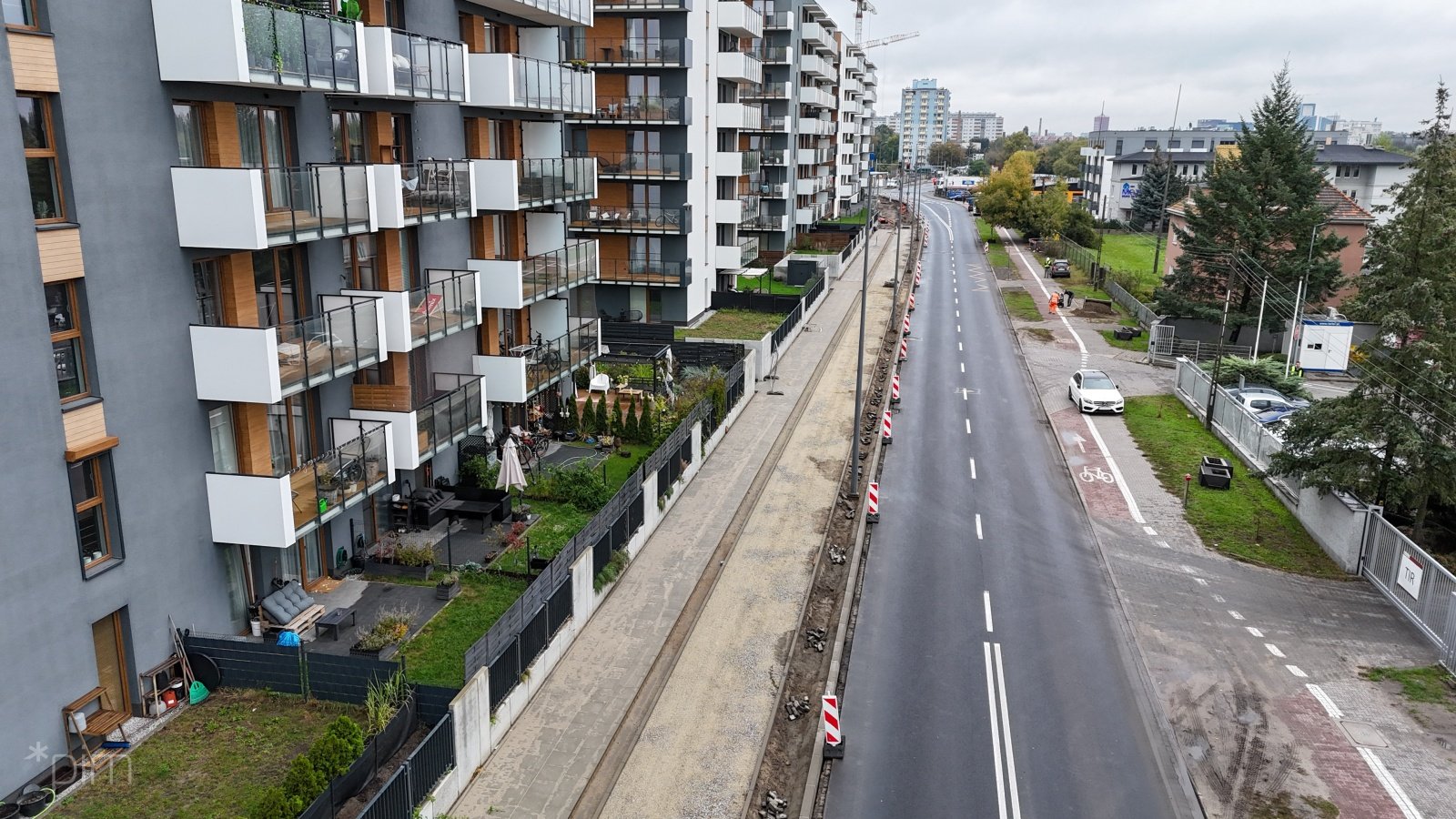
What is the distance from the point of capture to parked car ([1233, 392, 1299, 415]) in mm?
35781

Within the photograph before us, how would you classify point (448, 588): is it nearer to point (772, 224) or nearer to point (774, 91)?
point (772, 224)

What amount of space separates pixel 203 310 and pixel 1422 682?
74.8 feet

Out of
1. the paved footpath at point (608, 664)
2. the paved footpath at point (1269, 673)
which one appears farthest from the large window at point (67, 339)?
the paved footpath at point (1269, 673)

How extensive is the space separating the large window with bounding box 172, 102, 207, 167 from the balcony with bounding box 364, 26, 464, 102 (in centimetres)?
367

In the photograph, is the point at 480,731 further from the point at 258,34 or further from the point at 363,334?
the point at 258,34

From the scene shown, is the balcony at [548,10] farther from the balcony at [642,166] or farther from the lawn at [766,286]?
the lawn at [766,286]

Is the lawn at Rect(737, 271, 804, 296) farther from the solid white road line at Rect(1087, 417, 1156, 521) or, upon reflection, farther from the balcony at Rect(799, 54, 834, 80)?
the solid white road line at Rect(1087, 417, 1156, 521)

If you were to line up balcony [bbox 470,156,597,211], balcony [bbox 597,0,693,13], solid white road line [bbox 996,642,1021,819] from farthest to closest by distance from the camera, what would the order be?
balcony [bbox 597,0,693,13]
balcony [bbox 470,156,597,211]
solid white road line [bbox 996,642,1021,819]

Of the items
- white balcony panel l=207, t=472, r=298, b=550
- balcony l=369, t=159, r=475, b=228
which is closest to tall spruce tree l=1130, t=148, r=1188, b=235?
balcony l=369, t=159, r=475, b=228

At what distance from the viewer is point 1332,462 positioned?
24250mm

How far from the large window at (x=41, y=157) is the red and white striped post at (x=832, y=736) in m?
13.5

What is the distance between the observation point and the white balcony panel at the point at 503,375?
85.6 feet

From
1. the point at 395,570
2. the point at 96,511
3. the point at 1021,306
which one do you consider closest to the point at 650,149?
the point at 1021,306

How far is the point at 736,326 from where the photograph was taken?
164 feet
